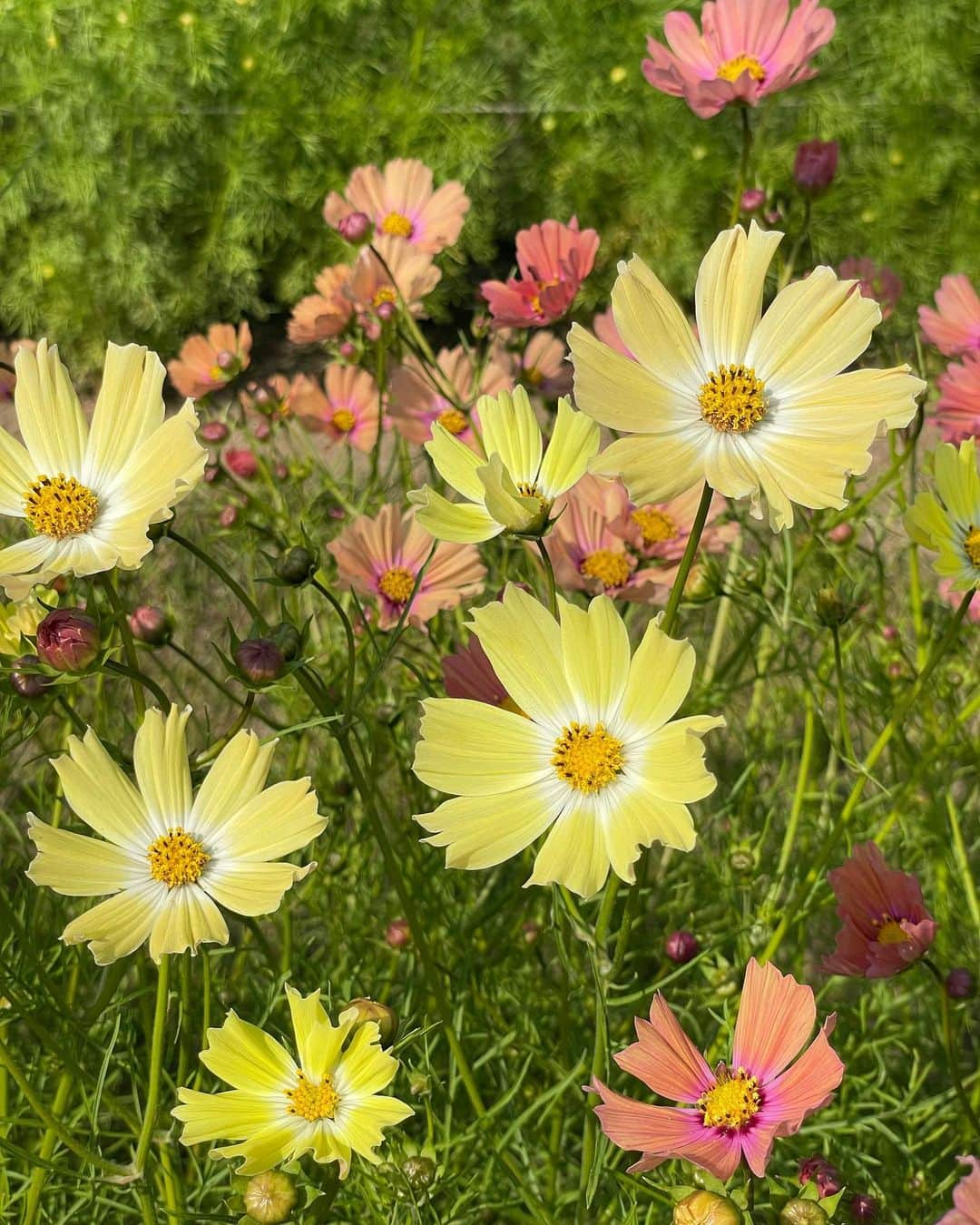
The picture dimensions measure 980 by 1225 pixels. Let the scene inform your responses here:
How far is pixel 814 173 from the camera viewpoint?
2.93 feet

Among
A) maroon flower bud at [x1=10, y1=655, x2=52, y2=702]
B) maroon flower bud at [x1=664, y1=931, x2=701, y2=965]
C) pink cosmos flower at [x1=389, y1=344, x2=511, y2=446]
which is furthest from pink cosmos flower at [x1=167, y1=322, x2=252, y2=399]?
maroon flower bud at [x1=664, y1=931, x2=701, y2=965]

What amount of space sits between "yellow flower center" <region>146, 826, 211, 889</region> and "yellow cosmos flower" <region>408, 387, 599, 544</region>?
0.21 meters

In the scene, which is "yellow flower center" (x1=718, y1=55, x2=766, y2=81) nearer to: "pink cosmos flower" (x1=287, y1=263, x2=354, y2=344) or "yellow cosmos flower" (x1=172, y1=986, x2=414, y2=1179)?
"pink cosmos flower" (x1=287, y1=263, x2=354, y2=344)

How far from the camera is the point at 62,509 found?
2.20 feet

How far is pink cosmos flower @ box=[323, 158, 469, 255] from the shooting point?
1.21 metres

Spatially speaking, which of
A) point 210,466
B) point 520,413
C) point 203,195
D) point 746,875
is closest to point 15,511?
point 520,413

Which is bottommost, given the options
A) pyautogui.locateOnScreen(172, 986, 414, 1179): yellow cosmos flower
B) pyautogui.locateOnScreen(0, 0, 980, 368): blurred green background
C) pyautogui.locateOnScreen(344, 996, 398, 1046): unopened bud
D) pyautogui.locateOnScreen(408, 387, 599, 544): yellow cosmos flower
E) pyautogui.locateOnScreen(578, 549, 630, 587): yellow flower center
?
pyautogui.locateOnScreen(172, 986, 414, 1179): yellow cosmos flower

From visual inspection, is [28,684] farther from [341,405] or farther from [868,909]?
[341,405]

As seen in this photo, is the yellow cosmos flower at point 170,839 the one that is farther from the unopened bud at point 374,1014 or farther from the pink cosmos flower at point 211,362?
the pink cosmos flower at point 211,362

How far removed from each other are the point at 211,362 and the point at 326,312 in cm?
20

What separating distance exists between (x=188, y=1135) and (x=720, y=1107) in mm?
243

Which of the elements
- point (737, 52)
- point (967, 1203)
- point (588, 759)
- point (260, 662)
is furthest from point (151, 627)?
point (737, 52)

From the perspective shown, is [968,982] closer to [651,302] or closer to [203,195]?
[651,302]

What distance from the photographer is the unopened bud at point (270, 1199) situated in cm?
51
